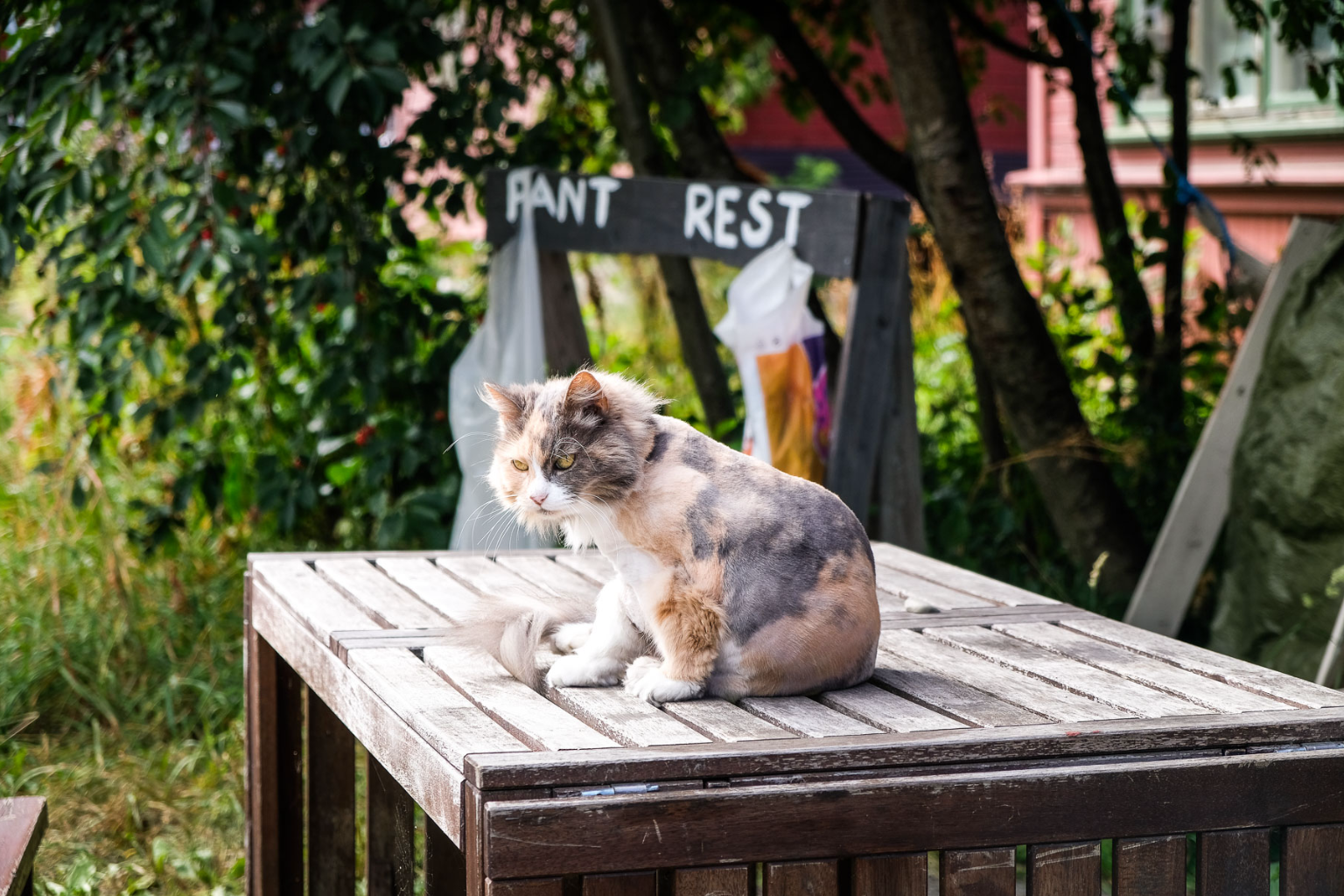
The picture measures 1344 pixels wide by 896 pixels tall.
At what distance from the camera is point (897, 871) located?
1.68m

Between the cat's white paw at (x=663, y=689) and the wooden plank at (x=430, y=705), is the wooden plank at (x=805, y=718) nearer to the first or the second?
the cat's white paw at (x=663, y=689)

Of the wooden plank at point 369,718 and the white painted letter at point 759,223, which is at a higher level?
the white painted letter at point 759,223

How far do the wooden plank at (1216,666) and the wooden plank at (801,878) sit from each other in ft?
2.46

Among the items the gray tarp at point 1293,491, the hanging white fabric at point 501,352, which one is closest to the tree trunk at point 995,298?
the gray tarp at point 1293,491

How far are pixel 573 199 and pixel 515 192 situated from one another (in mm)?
235

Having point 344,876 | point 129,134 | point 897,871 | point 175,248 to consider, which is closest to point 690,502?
point 897,871

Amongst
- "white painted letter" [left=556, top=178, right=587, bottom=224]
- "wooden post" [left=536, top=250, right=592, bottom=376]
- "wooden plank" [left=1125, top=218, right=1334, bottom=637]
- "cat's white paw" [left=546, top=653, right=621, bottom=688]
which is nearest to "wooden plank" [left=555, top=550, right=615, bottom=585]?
"cat's white paw" [left=546, top=653, right=621, bottom=688]

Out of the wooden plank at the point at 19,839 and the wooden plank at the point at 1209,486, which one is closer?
the wooden plank at the point at 19,839

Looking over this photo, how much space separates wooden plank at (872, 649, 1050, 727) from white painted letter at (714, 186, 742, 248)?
1.59m

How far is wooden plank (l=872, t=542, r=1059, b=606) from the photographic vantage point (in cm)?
271

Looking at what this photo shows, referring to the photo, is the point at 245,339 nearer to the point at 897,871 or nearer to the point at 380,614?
the point at 380,614

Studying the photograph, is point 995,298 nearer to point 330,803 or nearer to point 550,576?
point 550,576

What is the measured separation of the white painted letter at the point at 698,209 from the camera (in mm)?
3605

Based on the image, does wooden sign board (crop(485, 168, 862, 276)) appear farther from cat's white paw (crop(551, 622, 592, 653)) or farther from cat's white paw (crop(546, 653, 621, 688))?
cat's white paw (crop(546, 653, 621, 688))
